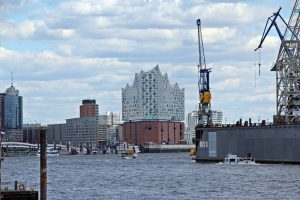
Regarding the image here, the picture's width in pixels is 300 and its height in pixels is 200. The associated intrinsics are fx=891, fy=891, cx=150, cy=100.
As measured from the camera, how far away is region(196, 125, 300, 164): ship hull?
140 metres

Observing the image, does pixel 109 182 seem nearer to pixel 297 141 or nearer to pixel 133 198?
pixel 133 198

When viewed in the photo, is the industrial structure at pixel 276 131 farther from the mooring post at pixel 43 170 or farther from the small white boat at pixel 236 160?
the mooring post at pixel 43 170

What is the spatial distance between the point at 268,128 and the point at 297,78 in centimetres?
1781

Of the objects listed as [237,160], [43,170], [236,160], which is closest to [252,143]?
[237,160]

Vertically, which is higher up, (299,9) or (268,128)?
(299,9)

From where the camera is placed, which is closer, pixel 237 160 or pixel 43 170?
pixel 43 170

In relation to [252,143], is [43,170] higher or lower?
lower

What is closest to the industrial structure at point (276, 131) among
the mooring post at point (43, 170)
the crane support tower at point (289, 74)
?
the crane support tower at point (289, 74)

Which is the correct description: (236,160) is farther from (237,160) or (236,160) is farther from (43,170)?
(43,170)

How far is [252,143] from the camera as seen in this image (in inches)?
5891

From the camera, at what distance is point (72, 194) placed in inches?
3334

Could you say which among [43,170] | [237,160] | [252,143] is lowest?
[43,170]

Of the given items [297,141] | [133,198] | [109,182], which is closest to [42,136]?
[133,198]

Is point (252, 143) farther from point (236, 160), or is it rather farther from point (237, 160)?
point (236, 160)
